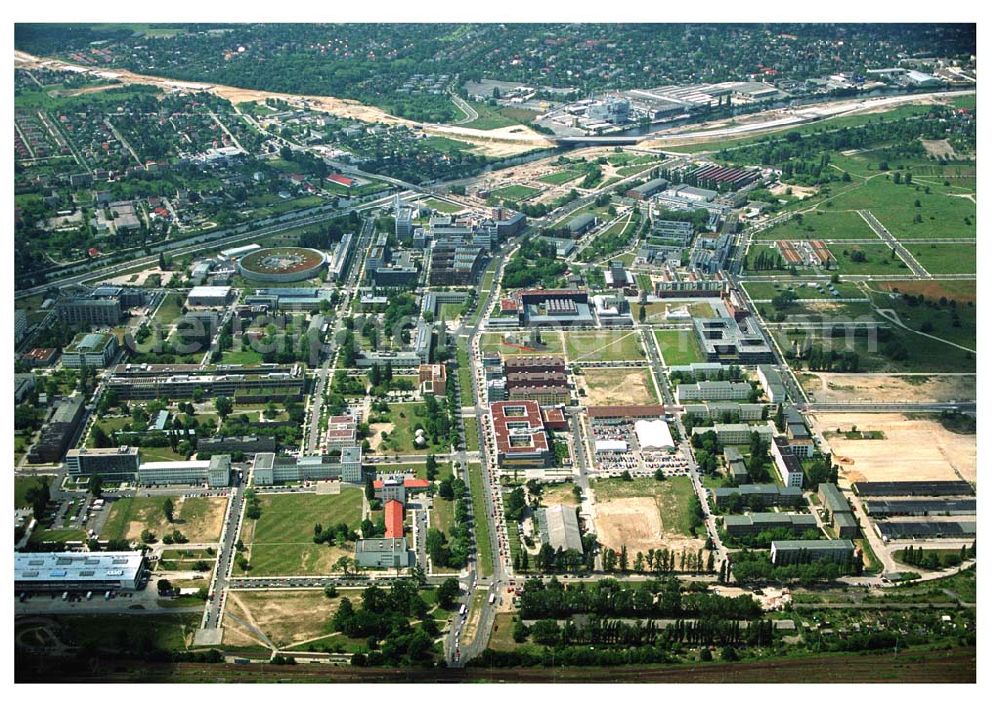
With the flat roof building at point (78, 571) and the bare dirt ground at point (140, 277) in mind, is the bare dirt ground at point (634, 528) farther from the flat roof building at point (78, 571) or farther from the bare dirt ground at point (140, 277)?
the bare dirt ground at point (140, 277)

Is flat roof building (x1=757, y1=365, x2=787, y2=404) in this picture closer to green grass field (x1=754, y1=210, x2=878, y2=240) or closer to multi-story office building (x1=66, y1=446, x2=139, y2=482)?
green grass field (x1=754, y1=210, x2=878, y2=240)

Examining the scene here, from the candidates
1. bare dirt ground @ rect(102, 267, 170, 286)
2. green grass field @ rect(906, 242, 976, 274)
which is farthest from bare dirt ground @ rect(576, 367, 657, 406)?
bare dirt ground @ rect(102, 267, 170, 286)

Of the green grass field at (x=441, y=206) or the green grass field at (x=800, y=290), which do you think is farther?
the green grass field at (x=441, y=206)

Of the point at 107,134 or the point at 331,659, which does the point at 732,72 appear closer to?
the point at 107,134

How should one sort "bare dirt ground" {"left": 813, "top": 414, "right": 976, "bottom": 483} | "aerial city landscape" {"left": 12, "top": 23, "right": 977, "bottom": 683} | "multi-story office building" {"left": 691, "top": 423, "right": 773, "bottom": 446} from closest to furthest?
"aerial city landscape" {"left": 12, "top": 23, "right": 977, "bottom": 683}, "bare dirt ground" {"left": 813, "top": 414, "right": 976, "bottom": 483}, "multi-story office building" {"left": 691, "top": 423, "right": 773, "bottom": 446}

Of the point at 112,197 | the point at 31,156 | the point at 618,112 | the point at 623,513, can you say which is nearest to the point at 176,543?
the point at 623,513

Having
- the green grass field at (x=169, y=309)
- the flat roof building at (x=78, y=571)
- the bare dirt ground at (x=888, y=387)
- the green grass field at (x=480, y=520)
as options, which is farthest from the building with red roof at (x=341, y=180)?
the flat roof building at (x=78, y=571)

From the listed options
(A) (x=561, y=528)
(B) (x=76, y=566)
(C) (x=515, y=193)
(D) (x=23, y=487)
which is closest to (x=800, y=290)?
(C) (x=515, y=193)
